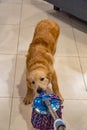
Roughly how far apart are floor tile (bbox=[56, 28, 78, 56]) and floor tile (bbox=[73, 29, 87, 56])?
4 centimetres

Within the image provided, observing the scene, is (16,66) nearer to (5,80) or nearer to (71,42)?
(5,80)

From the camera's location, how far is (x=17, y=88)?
5.91 ft

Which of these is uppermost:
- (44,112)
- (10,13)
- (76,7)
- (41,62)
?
(44,112)

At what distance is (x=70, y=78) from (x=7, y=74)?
49 centimetres

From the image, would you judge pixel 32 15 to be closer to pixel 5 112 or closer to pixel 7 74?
pixel 7 74

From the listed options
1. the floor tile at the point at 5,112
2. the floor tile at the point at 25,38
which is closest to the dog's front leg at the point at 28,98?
the floor tile at the point at 5,112

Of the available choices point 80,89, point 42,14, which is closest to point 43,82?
point 80,89

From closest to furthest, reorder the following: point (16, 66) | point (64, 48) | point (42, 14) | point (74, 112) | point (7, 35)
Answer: point (74, 112)
point (16, 66)
point (64, 48)
point (7, 35)
point (42, 14)

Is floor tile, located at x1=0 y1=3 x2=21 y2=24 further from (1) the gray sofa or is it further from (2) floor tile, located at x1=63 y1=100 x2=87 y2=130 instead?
(2) floor tile, located at x1=63 y1=100 x2=87 y2=130

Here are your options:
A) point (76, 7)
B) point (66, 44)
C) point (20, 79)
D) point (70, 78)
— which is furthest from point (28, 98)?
point (76, 7)

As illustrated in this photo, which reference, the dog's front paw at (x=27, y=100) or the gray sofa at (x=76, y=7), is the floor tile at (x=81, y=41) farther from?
the dog's front paw at (x=27, y=100)

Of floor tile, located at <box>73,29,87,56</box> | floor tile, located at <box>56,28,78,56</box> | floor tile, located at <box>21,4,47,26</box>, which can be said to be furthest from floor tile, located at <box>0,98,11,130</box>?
floor tile, located at <box>21,4,47,26</box>

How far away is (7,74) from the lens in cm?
193

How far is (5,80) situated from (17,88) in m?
0.13
